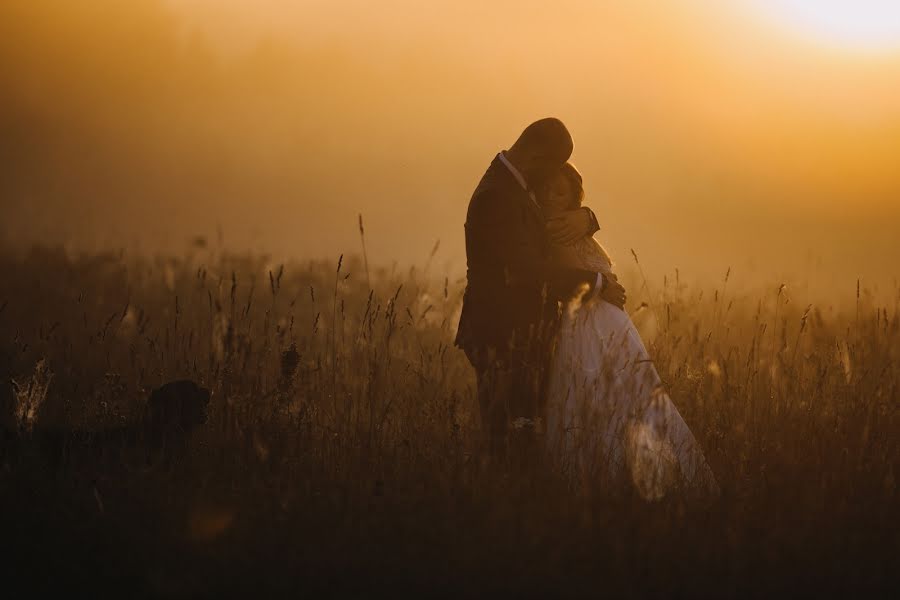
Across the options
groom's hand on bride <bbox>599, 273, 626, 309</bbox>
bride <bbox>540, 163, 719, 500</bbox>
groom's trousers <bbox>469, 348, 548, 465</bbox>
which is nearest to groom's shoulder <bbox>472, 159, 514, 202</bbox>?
bride <bbox>540, 163, 719, 500</bbox>

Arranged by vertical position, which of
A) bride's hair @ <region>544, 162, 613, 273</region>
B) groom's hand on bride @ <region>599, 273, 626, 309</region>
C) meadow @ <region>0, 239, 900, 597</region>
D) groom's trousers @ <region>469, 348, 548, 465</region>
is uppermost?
bride's hair @ <region>544, 162, 613, 273</region>

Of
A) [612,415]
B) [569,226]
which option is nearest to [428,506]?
[612,415]

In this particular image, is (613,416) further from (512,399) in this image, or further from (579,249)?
(579,249)

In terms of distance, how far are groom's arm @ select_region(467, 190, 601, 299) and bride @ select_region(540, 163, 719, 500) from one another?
10 cm

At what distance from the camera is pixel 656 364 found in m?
5.82

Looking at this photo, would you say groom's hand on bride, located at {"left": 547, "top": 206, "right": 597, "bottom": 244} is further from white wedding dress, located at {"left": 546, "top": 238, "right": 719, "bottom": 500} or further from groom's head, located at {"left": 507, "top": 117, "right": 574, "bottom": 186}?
groom's head, located at {"left": 507, "top": 117, "right": 574, "bottom": 186}

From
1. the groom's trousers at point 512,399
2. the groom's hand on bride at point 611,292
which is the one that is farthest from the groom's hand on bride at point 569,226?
the groom's trousers at point 512,399

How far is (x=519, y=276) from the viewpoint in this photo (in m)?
4.97

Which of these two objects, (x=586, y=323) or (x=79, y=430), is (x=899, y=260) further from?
(x=79, y=430)

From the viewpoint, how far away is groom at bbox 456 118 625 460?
4.95m

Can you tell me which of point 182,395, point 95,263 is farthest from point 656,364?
point 95,263

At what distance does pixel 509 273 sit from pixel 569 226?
40cm

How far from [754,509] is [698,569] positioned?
2.31 feet

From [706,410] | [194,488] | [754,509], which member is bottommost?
[194,488]
